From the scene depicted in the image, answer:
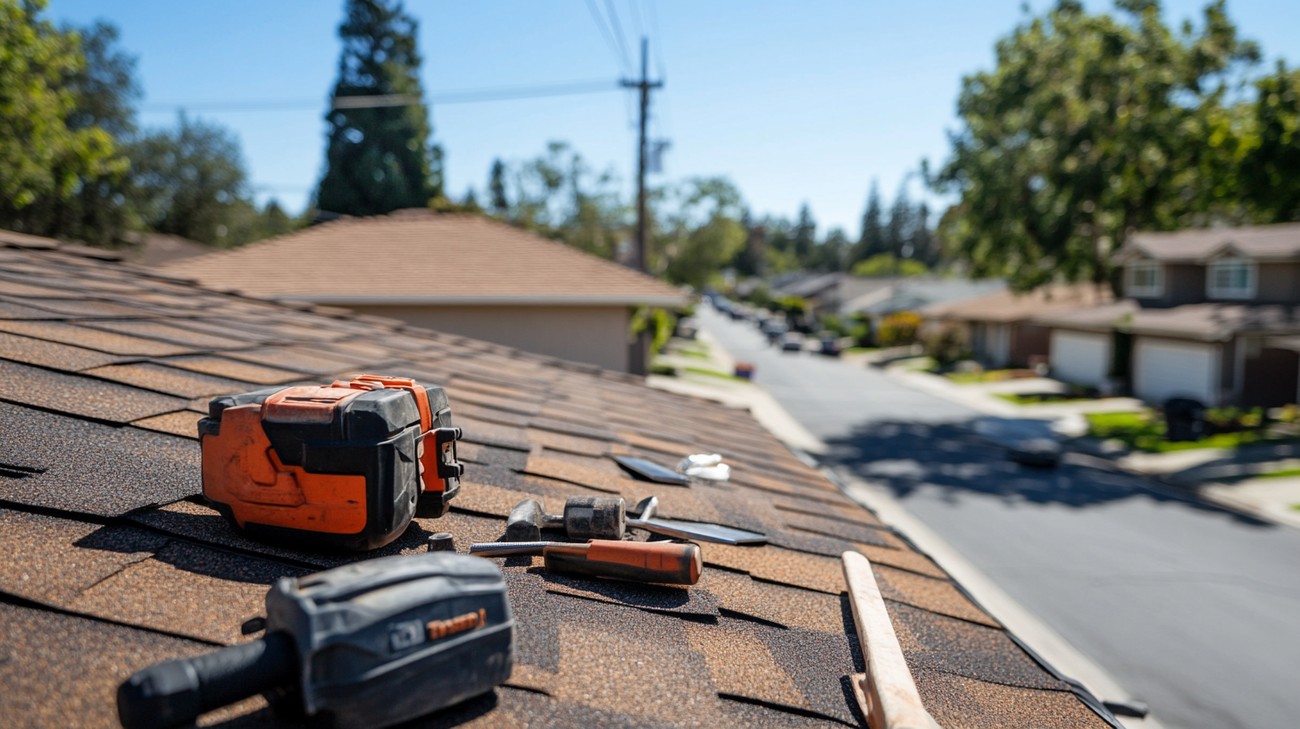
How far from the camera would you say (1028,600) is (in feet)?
37.3

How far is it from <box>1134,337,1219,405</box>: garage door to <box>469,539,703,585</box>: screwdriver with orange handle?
3334 cm

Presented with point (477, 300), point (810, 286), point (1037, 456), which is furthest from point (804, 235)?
point (477, 300)

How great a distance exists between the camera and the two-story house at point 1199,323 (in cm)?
2900

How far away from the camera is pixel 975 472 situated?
20.5 m


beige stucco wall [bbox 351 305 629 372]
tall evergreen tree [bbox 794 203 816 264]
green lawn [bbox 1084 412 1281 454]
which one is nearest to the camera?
beige stucco wall [bbox 351 305 629 372]

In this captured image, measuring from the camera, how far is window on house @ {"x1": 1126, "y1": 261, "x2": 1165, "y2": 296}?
1398 inches

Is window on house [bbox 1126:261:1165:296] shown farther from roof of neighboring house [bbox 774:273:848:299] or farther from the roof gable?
roof of neighboring house [bbox 774:273:848:299]

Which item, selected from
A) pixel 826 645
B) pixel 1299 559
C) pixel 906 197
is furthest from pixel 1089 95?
pixel 906 197

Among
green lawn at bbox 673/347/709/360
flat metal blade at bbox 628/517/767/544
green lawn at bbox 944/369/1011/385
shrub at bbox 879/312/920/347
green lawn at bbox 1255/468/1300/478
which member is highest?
flat metal blade at bbox 628/517/767/544

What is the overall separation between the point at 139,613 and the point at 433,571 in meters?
0.69

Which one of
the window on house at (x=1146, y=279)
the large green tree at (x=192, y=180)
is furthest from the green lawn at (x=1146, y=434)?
the large green tree at (x=192, y=180)

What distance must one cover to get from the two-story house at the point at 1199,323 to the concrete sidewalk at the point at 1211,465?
2257 millimetres

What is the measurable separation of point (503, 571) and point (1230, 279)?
129 feet

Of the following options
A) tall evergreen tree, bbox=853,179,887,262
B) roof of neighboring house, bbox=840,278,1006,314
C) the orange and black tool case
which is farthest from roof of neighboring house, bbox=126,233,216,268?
tall evergreen tree, bbox=853,179,887,262
